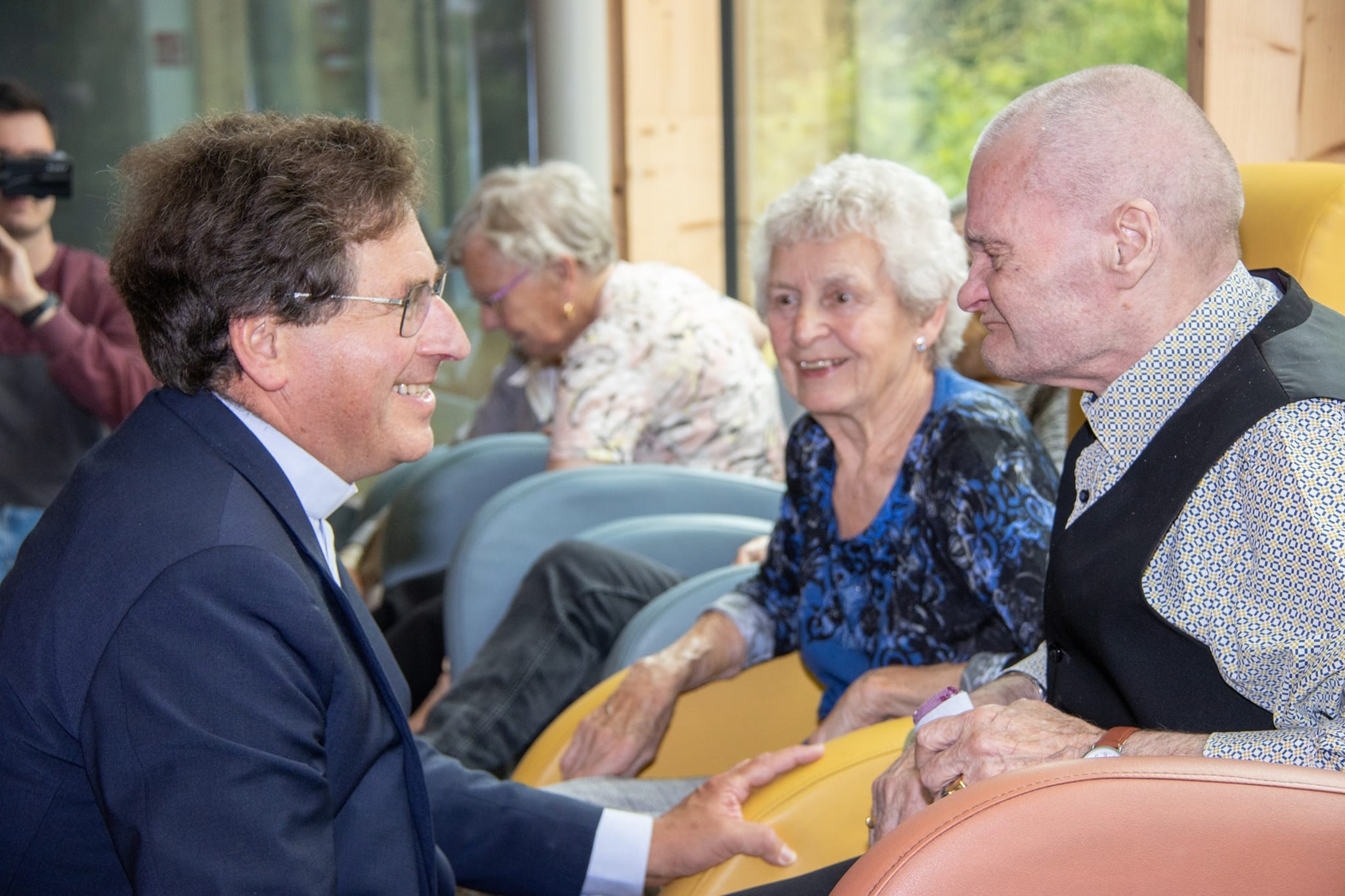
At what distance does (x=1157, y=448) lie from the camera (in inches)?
44.4

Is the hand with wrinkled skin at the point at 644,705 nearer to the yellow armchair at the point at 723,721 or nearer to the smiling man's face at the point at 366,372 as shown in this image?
the yellow armchair at the point at 723,721

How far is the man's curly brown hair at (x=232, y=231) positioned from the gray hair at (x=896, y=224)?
777 millimetres

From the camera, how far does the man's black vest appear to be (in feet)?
3.50

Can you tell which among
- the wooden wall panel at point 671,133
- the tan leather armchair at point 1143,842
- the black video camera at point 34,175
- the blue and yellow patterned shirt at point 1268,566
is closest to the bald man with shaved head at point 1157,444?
the blue and yellow patterned shirt at point 1268,566

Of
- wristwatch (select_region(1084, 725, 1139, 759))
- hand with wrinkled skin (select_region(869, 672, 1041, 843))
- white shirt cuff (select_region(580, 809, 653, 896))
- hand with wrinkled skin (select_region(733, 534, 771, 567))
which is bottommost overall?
white shirt cuff (select_region(580, 809, 653, 896))

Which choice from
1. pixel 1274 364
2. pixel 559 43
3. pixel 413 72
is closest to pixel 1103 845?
pixel 1274 364

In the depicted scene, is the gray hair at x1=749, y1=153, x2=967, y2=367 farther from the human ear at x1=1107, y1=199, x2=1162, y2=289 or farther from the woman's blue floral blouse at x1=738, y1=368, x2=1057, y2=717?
the human ear at x1=1107, y1=199, x2=1162, y2=289

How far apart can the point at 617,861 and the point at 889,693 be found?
16.1 inches

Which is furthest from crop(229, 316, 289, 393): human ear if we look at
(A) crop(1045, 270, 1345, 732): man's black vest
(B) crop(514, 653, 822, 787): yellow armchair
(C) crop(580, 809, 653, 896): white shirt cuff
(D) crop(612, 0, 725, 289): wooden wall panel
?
(D) crop(612, 0, 725, 289): wooden wall panel

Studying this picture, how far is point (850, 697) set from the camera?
1609 millimetres

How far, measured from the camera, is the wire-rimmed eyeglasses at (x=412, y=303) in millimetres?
1182

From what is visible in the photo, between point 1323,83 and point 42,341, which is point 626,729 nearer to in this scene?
point 1323,83

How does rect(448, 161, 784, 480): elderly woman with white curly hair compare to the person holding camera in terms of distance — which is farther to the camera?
the person holding camera

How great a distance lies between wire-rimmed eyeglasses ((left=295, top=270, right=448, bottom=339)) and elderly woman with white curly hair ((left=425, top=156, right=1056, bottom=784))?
691 millimetres
